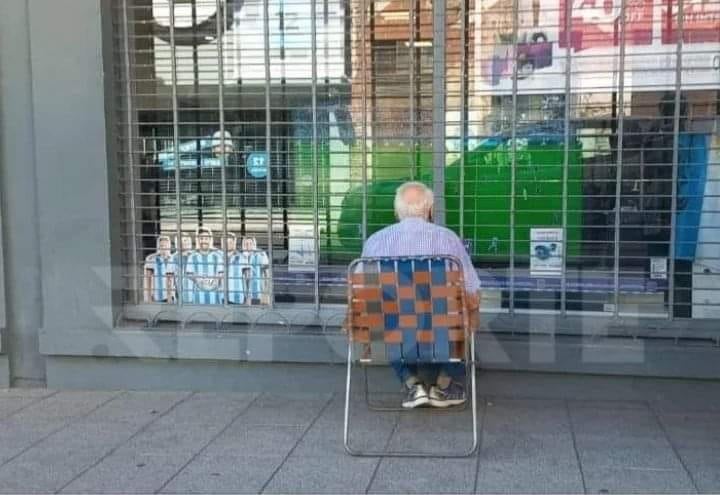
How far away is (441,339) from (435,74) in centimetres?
189

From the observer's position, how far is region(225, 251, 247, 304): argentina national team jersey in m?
5.79

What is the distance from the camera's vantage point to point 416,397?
16.5 feet

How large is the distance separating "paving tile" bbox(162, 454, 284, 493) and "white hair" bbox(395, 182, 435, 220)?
1487 millimetres

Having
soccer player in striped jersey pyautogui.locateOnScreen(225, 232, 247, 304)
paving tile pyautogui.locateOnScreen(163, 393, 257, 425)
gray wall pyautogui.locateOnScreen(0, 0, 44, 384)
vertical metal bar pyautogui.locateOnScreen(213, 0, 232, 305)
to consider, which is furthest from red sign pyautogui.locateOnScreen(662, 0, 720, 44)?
gray wall pyautogui.locateOnScreen(0, 0, 44, 384)

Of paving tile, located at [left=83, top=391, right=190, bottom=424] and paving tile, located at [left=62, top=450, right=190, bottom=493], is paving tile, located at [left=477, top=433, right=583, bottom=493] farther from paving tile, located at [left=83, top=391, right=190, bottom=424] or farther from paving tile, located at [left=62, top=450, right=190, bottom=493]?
paving tile, located at [left=83, top=391, right=190, bottom=424]

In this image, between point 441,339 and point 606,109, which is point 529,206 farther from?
point 441,339

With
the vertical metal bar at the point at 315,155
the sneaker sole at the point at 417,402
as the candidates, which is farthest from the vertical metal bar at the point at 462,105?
the sneaker sole at the point at 417,402

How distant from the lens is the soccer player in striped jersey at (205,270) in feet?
19.1

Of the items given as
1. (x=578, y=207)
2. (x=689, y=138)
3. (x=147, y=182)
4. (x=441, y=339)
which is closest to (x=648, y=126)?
(x=689, y=138)

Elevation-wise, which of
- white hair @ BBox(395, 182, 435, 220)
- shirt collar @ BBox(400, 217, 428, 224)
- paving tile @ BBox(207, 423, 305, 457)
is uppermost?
white hair @ BBox(395, 182, 435, 220)

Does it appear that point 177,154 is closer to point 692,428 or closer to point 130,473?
point 130,473

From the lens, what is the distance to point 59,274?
566 centimetres

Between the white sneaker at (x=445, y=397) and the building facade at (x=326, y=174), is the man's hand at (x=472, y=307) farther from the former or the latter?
the building facade at (x=326, y=174)

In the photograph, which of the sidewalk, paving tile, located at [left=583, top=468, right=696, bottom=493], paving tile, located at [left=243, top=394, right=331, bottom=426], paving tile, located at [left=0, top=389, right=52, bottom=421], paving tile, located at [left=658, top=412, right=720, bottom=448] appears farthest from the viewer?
paving tile, located at [left=0, top=389, right=52, bottom=421]
